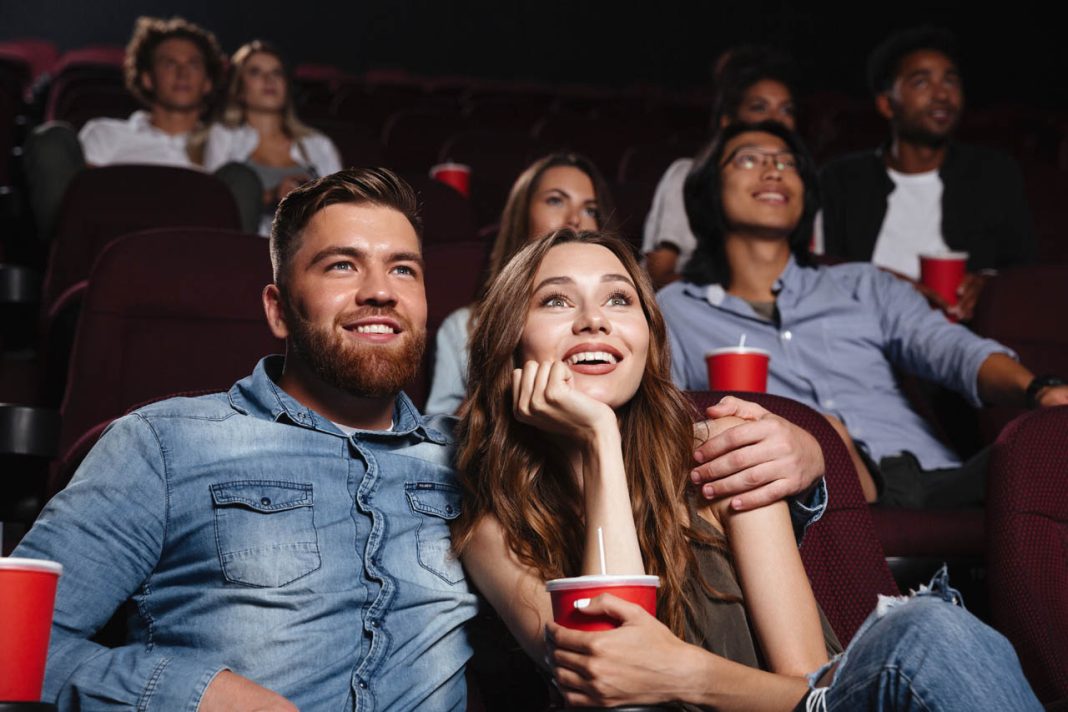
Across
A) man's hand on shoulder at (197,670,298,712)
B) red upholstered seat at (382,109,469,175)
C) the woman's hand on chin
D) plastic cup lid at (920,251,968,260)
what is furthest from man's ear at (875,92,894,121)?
man's hand on shoulder at (197,670,298,712)

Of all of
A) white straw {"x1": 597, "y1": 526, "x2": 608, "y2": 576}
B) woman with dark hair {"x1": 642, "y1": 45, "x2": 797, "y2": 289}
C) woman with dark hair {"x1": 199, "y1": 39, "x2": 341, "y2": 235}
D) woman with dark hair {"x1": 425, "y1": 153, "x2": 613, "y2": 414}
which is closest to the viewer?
white straw {"x1": 597, "y1": 526, "x2": 608, "y2": 576}

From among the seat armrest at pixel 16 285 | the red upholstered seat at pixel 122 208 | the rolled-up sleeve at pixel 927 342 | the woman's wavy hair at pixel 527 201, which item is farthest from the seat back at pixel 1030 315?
the seat armrest at pixel 16 285

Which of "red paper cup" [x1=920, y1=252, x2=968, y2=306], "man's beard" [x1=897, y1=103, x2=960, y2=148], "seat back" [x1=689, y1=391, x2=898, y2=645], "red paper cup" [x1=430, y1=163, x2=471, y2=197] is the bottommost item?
"seat back" [x1=689, y1=391, x2=898, y2=645]

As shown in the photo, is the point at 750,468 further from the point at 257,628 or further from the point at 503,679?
the point at 257,628

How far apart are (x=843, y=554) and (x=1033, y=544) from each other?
18 centimetres

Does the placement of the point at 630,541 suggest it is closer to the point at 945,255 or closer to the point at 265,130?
the point at 945,255

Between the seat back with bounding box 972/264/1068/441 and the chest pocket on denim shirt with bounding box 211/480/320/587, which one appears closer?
the chest pocket on denim shirt with bounding box 211/480/320/587

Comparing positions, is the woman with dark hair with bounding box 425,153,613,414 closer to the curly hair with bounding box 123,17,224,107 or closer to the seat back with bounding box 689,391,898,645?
the seat back with bounding box 689,391,898,645

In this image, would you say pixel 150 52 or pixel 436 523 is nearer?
pixel 436 523

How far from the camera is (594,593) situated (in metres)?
0.76

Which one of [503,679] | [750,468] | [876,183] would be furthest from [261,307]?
→ [876,183]

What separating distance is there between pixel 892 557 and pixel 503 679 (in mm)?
590

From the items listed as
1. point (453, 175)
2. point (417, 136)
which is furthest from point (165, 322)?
point (417, 136)

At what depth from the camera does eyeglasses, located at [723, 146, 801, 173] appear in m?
1.81
